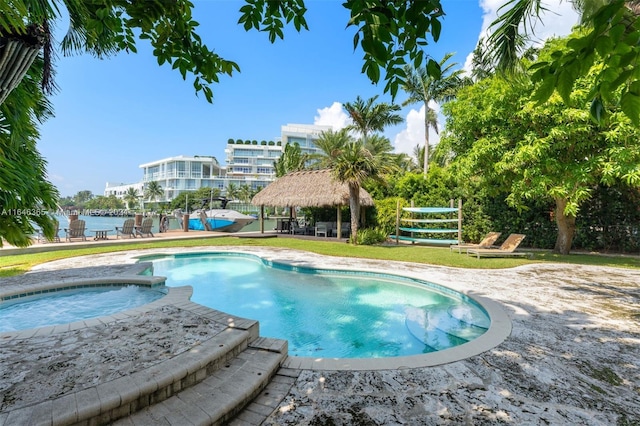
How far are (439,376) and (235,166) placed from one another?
264ft

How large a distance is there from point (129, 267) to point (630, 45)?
9394 mm

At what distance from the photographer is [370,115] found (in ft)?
84.3

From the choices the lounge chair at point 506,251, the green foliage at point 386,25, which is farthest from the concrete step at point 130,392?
the lounge chair at point 506,251

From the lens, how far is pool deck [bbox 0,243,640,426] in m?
2.39

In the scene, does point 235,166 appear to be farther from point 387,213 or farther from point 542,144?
point 542,144

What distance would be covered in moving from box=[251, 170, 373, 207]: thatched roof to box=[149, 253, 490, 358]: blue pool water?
7537 mm

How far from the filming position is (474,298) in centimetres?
544

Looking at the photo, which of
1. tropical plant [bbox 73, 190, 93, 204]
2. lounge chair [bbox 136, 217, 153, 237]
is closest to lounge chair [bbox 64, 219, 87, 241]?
lounge chair [bbox 136, 217, 153, 237]

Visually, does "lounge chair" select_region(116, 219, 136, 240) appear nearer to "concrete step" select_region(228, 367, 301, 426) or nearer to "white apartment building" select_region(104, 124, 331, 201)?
"concrete step" select_region(228, 367, 301, 426)

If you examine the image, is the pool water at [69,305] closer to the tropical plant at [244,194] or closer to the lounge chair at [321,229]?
the lounge chair at [321,229]

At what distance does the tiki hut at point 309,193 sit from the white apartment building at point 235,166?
183ft

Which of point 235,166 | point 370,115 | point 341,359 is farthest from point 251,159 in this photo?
point 341,359

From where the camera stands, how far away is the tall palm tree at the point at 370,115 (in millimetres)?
25397

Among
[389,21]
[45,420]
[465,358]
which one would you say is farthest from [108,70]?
[465,358]
